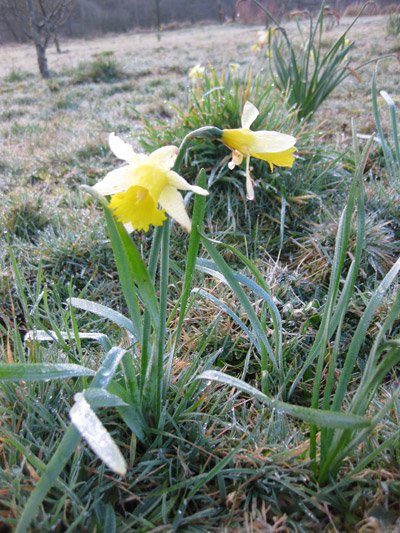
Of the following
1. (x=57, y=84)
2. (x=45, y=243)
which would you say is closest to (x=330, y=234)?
(x=45, y=243)

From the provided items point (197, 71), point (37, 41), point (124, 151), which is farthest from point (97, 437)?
point (37, 41)

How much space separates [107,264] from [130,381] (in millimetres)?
1110

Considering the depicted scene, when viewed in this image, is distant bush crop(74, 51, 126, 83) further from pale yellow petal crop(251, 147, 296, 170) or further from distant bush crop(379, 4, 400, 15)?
pale yellow petal crop(251, 147, 296, 170)

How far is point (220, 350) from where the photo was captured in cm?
112

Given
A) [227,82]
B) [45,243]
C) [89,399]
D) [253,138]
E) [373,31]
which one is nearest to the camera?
[89,399]

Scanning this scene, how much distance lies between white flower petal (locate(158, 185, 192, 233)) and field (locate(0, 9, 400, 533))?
110 mm

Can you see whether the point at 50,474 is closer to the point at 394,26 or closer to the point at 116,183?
the point at 116,183

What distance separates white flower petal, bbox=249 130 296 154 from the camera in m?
0.78

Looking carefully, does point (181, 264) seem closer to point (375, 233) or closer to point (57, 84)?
point (375, 233)

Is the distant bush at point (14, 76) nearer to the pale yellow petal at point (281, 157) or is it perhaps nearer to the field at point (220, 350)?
the field at point (220, 350)

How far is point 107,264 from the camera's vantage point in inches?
74.9

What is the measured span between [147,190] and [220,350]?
0.61 meters

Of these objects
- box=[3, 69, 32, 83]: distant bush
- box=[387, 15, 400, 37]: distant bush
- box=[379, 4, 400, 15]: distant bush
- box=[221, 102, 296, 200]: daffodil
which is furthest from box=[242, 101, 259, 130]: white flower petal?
box=[3, 69, 32, 83]: distant bush

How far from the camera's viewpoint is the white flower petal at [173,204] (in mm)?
687
